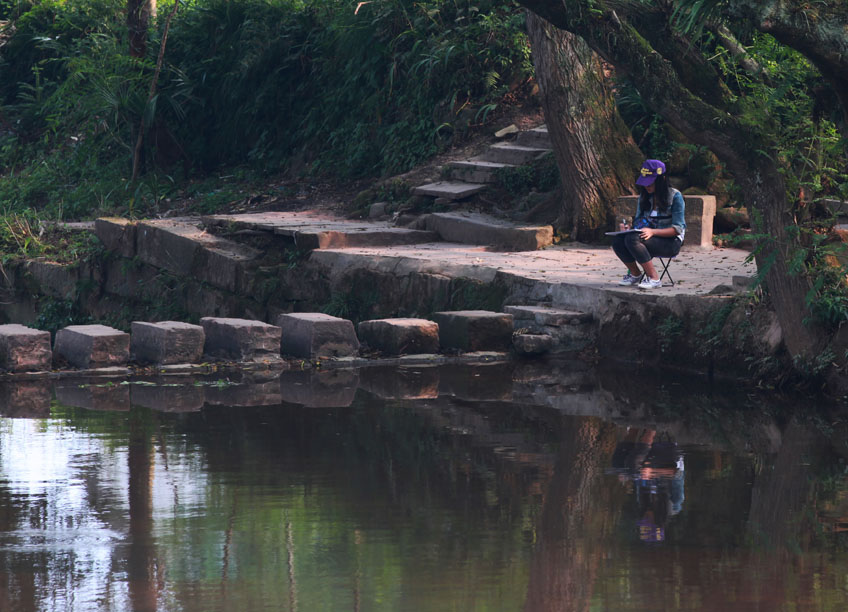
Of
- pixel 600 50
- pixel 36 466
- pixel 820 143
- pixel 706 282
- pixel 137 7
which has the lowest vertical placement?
pixel 36 466

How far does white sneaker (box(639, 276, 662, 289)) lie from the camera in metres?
9.38

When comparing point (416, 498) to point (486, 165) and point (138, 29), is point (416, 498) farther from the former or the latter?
point (138, 29)

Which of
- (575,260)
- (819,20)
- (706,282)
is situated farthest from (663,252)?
(819,20)

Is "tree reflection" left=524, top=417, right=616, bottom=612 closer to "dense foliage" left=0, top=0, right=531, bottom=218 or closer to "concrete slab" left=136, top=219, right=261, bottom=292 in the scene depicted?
"concrete slab" left=136, top=219, right=261, bottom=292

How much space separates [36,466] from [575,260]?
263 inches

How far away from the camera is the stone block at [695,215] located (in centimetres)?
1202

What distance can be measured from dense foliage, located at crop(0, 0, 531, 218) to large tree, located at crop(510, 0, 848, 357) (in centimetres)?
831

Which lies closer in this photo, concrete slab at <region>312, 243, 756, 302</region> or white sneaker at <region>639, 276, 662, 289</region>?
white sneaker at <region>639, 276, 662, 289</region>

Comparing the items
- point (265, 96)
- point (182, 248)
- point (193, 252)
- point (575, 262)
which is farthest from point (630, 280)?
point (265, 96)

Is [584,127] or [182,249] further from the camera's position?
[182,249]

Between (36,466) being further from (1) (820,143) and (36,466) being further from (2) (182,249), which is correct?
(2) (182,249)

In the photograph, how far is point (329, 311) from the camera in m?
11.7

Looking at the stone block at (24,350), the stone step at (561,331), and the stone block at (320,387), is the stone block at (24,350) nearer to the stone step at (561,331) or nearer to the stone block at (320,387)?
the stone block at (320,387)

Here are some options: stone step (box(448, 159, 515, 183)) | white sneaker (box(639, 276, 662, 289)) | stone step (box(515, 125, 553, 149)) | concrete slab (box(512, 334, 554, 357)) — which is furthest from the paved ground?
stone step (box(515, 125, 553, 149))
